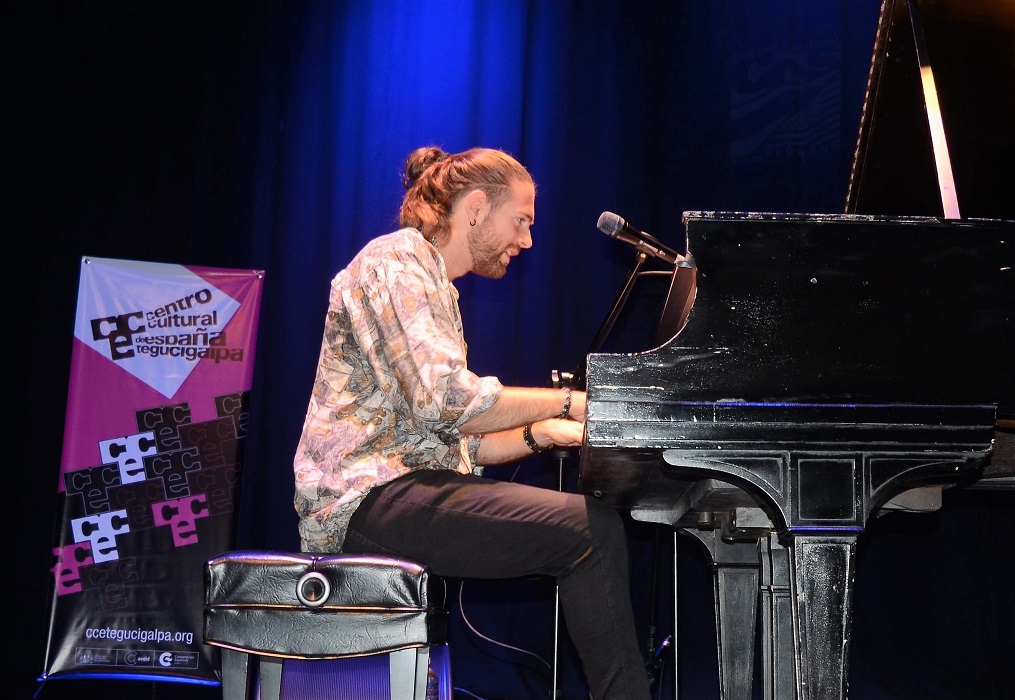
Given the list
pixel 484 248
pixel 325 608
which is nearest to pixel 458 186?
pixel 484 248

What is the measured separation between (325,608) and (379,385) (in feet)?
1.50

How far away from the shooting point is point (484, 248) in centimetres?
227

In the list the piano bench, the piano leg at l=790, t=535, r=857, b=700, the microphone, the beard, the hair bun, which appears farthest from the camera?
the hair bun

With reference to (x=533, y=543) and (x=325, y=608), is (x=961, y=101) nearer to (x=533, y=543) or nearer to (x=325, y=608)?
(x=533, y=543)

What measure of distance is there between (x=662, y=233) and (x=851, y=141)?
77cm

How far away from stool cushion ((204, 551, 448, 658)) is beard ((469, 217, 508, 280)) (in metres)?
0.80

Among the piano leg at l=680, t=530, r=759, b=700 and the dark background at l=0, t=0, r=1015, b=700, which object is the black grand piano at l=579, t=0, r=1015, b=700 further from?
the dark background at l=0, t=0, r=1015, b=700

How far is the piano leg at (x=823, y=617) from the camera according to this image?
1374mm

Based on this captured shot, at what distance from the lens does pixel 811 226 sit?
Result: 1.50m

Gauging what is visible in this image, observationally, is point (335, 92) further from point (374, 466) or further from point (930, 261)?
point (930, 261)

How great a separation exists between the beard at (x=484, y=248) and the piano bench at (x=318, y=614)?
802 millimetres

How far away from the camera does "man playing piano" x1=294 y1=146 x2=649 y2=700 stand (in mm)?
1802

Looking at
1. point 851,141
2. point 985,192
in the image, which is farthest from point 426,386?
point 851,141

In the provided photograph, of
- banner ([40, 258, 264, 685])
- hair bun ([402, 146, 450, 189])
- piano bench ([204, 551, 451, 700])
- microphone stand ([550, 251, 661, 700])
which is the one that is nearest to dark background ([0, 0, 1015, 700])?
banner ([40, 258, 264, 685])
